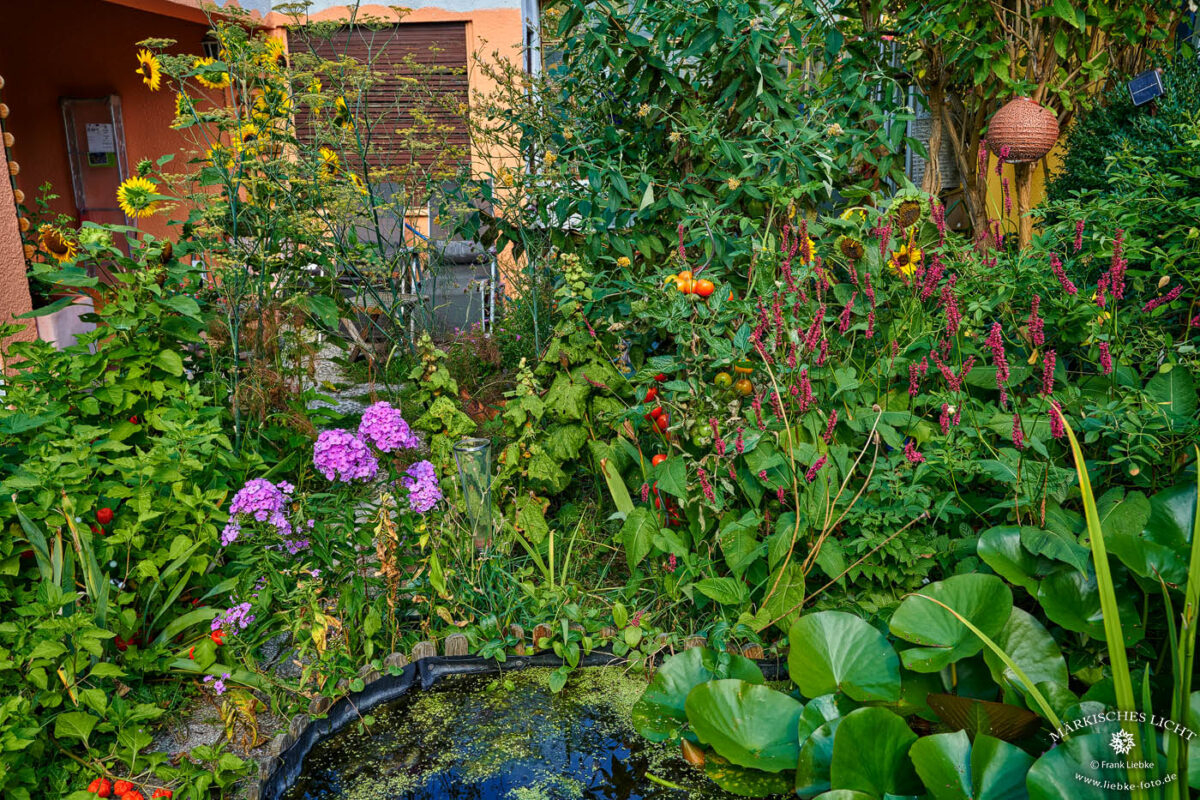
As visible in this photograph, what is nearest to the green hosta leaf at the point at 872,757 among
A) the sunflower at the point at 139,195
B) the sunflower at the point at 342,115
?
the sunflower at the point at 139,195

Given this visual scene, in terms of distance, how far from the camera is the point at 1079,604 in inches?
73.2

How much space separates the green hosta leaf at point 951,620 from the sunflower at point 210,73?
2640mm

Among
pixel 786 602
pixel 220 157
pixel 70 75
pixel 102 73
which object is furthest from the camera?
pixel 102 73

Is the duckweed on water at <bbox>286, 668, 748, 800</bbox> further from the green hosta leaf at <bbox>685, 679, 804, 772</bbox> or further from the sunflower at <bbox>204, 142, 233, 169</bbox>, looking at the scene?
the sunflower at <bbox>204, 142, 233, 169</bbox>

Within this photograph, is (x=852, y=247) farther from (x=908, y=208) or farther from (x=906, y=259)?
(x=908, y=208)

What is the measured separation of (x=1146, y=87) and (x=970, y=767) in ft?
10.2

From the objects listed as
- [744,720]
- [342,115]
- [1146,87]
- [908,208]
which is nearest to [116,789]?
[744,720]

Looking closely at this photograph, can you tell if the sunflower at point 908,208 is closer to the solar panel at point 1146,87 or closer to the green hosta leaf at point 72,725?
the solar panel at point 1146,87

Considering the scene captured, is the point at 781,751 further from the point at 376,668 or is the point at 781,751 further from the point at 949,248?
the point at 949,248

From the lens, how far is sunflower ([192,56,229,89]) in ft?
9.32

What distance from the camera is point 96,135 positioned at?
572 cm

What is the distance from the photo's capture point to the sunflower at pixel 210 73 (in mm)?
2840

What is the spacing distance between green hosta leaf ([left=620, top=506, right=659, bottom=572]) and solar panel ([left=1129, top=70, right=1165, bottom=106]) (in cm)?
275

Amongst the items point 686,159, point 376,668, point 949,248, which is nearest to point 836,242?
point 949,248
